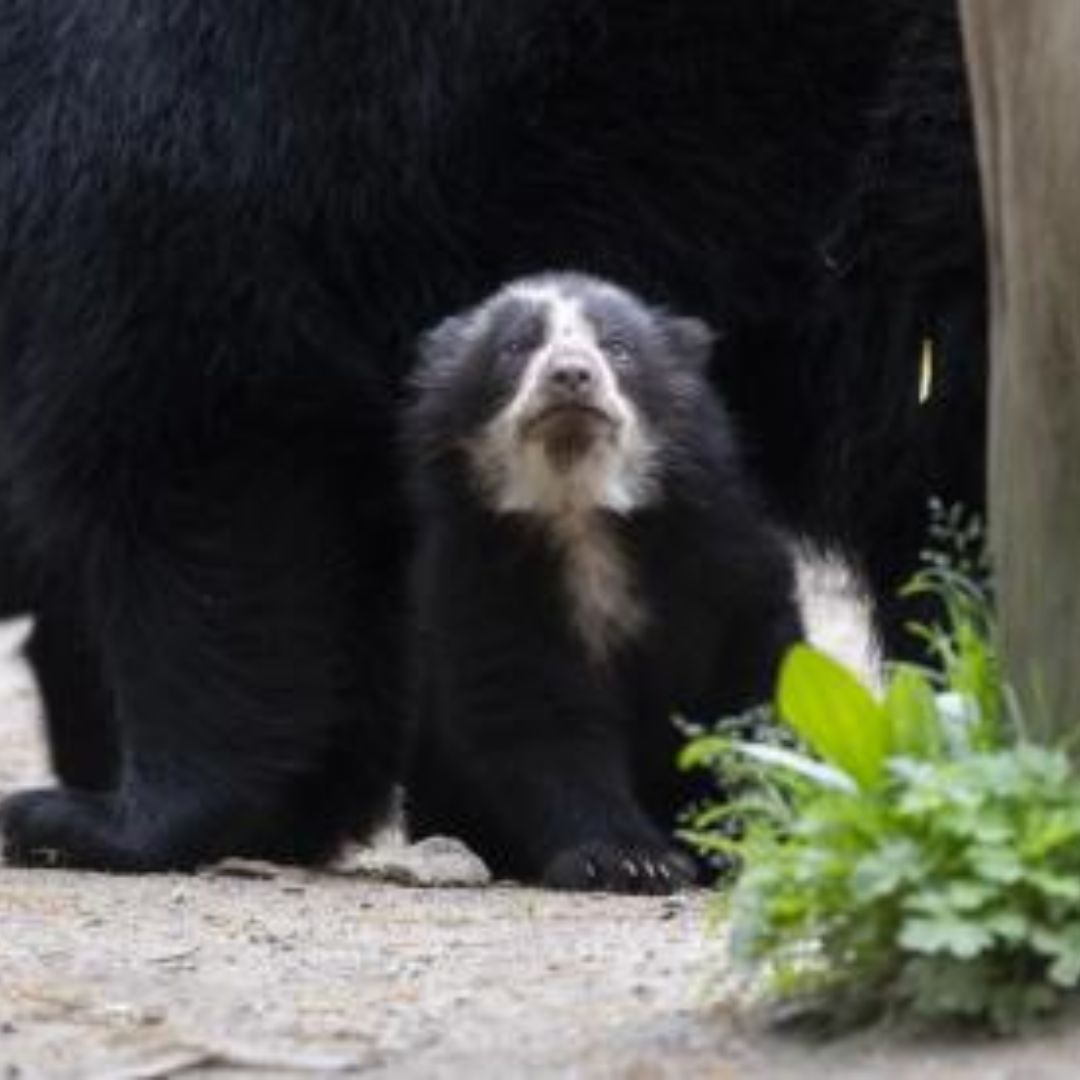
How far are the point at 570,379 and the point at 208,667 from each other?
91 cm

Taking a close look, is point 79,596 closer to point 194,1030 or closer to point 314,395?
point 314,395

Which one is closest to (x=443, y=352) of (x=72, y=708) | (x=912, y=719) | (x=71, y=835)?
(x=71, y=835)

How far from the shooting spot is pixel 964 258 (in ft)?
21.1

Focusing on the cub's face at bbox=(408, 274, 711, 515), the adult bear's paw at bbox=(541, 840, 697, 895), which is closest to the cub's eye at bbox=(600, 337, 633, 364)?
the cub's face at bbox=(408, 274, 711, 515)

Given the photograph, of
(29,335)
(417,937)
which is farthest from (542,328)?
(417,937)

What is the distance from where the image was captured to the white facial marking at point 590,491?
6086mm

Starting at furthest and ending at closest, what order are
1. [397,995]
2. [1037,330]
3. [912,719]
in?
[397,995] < [1037,330] < [912,719]

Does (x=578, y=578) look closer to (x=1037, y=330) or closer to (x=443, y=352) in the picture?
(x=443, y=352)

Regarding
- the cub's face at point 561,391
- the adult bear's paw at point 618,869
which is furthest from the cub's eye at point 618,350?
the adult bear's paw at point 618,869

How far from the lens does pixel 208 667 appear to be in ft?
21.3

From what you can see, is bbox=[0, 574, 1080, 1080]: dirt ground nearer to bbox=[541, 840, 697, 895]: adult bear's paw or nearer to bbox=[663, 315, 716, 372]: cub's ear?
bbox=[541, 840, 697, 895]: adult bear's paw

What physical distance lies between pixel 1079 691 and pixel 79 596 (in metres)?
3.00

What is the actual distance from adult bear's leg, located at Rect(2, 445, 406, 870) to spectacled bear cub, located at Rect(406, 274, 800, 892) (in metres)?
0.31

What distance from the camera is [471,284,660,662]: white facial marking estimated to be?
6086 millimetres
